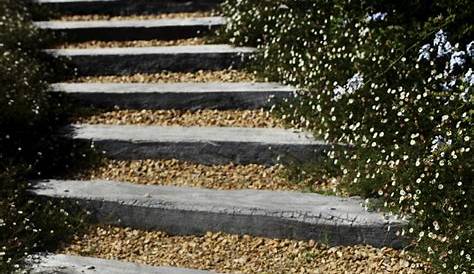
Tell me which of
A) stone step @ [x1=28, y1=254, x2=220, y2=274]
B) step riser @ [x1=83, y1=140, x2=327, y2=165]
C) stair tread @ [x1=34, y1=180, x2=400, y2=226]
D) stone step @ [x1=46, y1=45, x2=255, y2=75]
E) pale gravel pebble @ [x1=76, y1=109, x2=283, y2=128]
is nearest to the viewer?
stone step @ [x1=28, y1=254, x2=220, y2=274]

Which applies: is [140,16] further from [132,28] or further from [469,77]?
[469,77]

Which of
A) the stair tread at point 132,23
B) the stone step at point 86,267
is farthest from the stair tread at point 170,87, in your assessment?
the stone step at point 86,267

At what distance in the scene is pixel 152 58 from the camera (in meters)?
5.95

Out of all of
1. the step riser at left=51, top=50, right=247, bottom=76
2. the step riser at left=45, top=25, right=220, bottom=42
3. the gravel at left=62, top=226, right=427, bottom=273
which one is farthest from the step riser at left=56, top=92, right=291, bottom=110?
the gravel at left=62, top=226, right=427, bottom=273

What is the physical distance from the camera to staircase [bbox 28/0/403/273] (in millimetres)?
3957

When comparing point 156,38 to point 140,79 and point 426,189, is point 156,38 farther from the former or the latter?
point 426,189

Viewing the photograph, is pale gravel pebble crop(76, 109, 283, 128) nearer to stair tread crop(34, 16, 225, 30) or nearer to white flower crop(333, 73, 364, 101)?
white flower crop(333, 73, 364, 101)

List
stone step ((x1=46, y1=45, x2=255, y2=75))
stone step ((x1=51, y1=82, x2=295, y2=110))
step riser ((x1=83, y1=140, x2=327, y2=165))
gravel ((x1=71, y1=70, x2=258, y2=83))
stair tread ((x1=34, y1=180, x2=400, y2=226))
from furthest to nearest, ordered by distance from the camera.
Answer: stone step ((x1=46, y1=45, x2=255, y2=75))
gravel ((x1=71, y1=70, x2=258, y2=83))
stone step ((x1=51, y1=82, x2=295, y2=110))
step riser ((x1=83, y1=140, x2=327, y2=165))
stair tread ((x1=34, y1=180, x2=400, y2=226))

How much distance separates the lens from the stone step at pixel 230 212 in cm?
390

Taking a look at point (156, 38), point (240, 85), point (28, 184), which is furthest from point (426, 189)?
point (156, 38)

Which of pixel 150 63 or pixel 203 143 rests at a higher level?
pixel 150 63

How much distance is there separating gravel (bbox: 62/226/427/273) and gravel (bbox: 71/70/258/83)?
1731 mm

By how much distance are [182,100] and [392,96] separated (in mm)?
1719

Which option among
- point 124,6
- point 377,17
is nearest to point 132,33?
point 124,6
